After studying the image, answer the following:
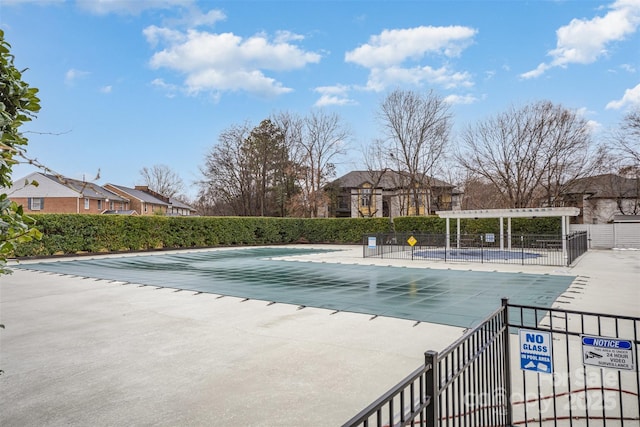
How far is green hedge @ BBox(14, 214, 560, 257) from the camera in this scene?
1861cm

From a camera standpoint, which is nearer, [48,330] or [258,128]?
[48,330]

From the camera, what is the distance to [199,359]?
4.45m

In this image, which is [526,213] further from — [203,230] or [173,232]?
[173,232]

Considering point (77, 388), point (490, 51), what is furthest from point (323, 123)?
point (77, 388)

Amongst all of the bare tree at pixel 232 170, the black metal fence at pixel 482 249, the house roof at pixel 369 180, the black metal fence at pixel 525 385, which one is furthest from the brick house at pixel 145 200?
the black metal fence at pixel 525 385

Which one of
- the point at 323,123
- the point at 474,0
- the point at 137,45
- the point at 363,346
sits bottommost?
the point at 363,346

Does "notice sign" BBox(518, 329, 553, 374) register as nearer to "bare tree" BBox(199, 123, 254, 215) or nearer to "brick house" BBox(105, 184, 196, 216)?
"bare tree" BBox(199, 123, 254, 215)

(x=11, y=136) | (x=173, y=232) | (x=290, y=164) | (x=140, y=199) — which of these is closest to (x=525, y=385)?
(x=11, y=136)

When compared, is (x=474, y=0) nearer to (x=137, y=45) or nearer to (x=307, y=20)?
(x=307, y=20)

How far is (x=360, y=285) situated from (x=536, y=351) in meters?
7.14

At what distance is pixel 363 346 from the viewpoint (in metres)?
4.90

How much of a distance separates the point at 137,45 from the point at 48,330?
1045 centimetres

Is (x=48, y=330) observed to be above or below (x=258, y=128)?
below

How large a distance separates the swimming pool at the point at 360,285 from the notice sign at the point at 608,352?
3.03 m
